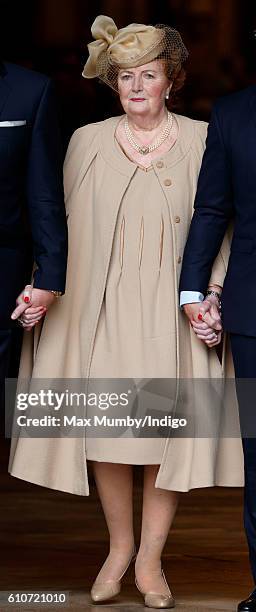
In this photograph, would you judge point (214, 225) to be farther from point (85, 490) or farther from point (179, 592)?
point (179, 592)

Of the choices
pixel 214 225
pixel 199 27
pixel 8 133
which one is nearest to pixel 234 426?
pixel 214 225

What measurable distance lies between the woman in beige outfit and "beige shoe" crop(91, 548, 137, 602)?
0.09 m

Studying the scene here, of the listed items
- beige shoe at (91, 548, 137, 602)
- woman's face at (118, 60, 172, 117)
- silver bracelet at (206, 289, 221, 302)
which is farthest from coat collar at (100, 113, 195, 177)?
beige shoe at (91, 548, 137, 602)

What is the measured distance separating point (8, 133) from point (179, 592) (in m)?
1.53

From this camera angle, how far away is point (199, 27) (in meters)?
10.4

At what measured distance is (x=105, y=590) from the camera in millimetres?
4977

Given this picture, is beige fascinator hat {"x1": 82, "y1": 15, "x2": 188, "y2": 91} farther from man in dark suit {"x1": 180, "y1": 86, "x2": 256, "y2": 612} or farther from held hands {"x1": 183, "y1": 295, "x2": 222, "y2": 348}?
held hands {"x1": 183, "y1": 295, "x2": 222, "y2": 348}

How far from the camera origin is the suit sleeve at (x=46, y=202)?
4621mm

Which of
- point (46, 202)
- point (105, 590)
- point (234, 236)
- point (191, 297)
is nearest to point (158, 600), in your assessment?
point (105, 590)

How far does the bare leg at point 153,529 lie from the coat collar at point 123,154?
875 mm

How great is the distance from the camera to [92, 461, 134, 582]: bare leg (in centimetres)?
496

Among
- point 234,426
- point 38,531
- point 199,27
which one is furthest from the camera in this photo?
point 199,27

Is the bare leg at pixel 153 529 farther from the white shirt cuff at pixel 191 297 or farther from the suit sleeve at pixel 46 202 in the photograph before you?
the suit sleeve at pixel 46 202

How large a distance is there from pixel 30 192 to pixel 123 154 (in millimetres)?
373
